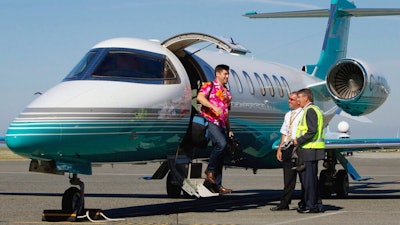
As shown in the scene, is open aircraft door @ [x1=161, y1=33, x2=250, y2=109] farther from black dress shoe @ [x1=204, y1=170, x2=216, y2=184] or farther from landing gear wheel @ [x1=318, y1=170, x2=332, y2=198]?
landing gear wheel @ [x1=318, y1=170, x2=332, y2=198]

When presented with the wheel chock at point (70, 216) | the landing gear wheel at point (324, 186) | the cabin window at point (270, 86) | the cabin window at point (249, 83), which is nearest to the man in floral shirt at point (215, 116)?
the wheel chock at point (70, 216)

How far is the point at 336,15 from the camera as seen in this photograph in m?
22.9

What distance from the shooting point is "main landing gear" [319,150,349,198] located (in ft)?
60.0

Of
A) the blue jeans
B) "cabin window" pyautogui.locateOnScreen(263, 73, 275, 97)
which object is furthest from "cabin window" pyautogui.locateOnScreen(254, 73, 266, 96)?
the blue jeans

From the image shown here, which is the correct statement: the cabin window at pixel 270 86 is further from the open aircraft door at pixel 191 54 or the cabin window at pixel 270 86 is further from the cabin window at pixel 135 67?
the cabin window at pixel 135 67

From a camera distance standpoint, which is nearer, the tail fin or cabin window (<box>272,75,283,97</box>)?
cabin window (<box>272,75,283,97</box>)

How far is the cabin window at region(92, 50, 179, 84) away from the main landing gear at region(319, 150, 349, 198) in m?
6.08

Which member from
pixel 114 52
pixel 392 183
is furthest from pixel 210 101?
pixel 392 183

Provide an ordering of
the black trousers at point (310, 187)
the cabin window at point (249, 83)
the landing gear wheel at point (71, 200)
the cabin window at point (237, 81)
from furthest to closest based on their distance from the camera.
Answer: the cabin window at point (249, 83) < the cabin window at point (237, 81) < the black trousers at point (310, 187) < the landing gear wheel at point (71, 200)

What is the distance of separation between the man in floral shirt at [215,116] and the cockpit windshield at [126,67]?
1.73ft

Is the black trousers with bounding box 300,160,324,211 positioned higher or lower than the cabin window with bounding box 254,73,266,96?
lower

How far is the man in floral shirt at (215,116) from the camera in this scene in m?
13.4

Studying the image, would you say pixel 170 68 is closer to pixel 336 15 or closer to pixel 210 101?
pixel 210 101

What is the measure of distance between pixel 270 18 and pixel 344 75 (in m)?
6.05
